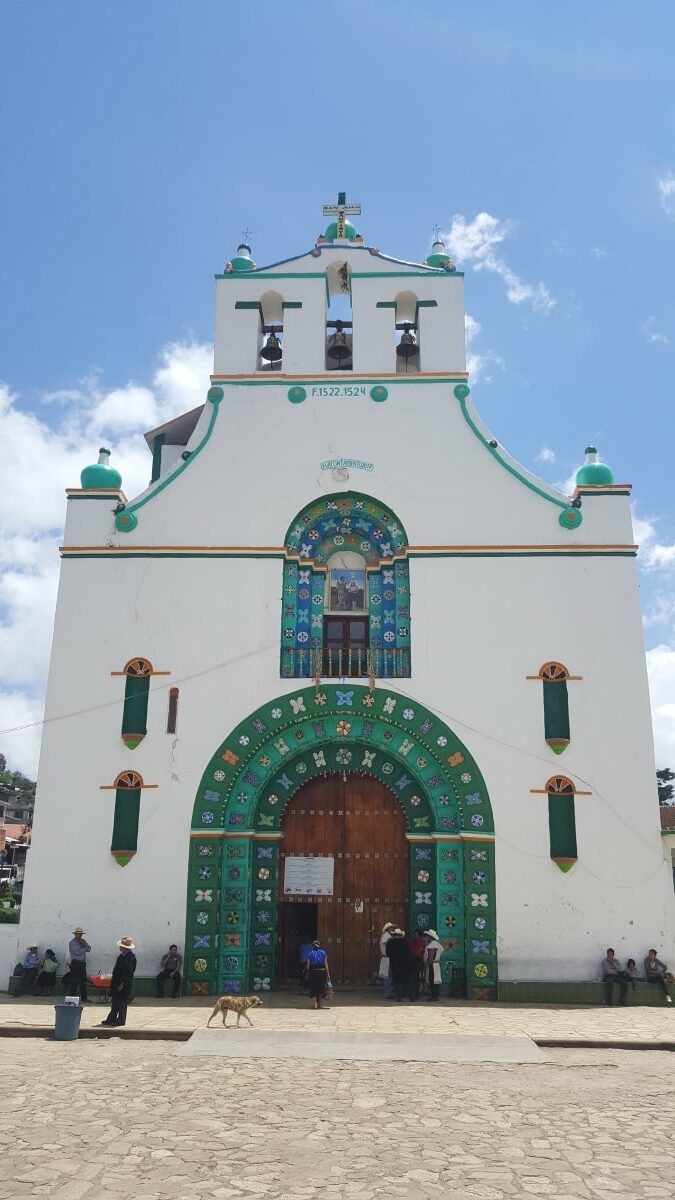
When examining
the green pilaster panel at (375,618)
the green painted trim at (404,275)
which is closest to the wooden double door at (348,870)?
the green pilaster panel at (375,618)

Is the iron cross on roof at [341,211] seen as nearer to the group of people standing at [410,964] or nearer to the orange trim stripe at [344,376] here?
the orange trim stripe at [344,376]

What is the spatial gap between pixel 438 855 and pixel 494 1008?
2286 mm

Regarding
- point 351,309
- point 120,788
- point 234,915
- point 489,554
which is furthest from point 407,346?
point 234,915

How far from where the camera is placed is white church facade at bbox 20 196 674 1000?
1451 centimetres

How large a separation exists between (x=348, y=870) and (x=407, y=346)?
9.52 meters

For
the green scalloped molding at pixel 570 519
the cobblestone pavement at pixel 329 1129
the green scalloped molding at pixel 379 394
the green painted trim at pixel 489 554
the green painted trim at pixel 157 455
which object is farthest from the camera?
the green painted trim at pixel 157 455

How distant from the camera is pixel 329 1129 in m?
7.09

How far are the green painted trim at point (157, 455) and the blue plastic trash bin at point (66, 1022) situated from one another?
10.8 m

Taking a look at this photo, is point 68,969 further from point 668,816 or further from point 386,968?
point 668,816

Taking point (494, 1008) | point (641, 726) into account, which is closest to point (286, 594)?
point (641, 726)

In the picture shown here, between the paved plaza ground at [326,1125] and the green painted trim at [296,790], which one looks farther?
the green painted trim at [296,790]

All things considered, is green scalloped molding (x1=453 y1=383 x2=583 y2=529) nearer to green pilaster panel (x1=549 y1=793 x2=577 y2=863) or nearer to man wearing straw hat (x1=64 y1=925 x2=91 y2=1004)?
green pilaster panel (x1=549 y1=793 x2=577 y2=863)

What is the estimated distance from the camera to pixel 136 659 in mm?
15734

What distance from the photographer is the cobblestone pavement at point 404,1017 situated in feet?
37.9
